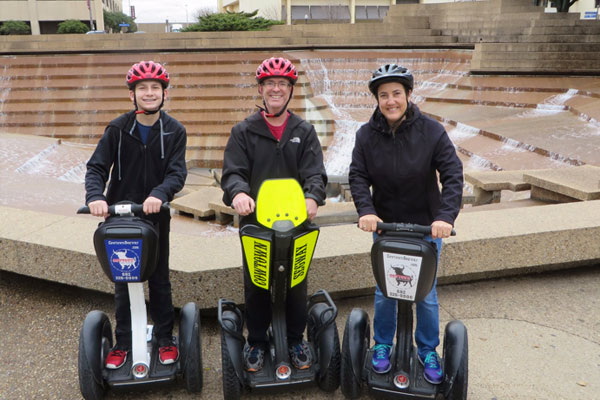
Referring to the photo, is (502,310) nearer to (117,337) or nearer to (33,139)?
(117,337)

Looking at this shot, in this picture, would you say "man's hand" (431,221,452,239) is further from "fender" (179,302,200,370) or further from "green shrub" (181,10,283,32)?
"green shrub" (181,10,283,32)

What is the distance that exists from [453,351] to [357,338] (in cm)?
51

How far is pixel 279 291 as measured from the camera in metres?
2.82

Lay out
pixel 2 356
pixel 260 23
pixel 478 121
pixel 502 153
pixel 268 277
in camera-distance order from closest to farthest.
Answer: pixel 268 277 → pixel 2 356 → pixel 502 153 → pixel 478 121 → pixel 260 23

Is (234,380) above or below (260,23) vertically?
below

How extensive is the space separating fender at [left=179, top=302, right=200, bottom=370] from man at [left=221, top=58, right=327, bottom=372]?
31cm

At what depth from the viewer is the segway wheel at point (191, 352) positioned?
293cm

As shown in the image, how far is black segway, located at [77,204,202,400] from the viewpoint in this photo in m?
2.69

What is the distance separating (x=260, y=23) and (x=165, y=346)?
1957cm

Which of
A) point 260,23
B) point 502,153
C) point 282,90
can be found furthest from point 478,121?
point 260,23

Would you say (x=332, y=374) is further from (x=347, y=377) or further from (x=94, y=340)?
(x=94, y=340)

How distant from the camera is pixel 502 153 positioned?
9664mm

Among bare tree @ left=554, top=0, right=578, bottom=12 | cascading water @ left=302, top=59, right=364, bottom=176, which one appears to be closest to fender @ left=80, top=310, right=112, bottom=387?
cascading water @ left=302, top=59, right=364, bottom=176

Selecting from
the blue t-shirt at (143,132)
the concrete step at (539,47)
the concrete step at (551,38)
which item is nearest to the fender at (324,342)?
the blue t-shirt at (143,132)
